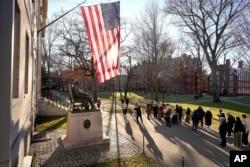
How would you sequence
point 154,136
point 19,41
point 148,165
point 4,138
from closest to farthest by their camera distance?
point 4,138 < point 19,41 < point 148,165 < point 154,136

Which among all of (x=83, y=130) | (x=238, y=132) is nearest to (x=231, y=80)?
(x=238, y=132)

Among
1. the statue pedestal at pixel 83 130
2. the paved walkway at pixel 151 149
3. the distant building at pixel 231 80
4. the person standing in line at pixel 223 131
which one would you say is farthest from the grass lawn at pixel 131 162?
the distant building at pixel 231 80

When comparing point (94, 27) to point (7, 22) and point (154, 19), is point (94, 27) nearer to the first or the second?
point (7, 22)

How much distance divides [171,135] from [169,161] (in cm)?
533

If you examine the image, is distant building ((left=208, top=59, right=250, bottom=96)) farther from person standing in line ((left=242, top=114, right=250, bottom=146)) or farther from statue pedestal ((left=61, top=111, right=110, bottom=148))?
statue pedestal ((left=61, top=111, right=110, bottom=148))

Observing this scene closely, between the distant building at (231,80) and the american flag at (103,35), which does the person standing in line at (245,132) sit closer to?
the american flag at (103,35)

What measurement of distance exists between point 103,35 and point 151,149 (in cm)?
631

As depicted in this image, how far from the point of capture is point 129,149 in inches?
493

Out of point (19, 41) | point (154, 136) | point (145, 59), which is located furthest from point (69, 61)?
point (19, 41)

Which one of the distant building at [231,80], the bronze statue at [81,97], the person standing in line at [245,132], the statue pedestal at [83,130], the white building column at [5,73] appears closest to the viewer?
the white building column at [5,73]

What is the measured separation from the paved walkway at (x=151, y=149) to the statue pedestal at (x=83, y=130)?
1.62 feet

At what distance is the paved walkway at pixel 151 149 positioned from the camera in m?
10.8

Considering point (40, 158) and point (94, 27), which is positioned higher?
point (94, 27)

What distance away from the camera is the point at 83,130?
13.4 m
